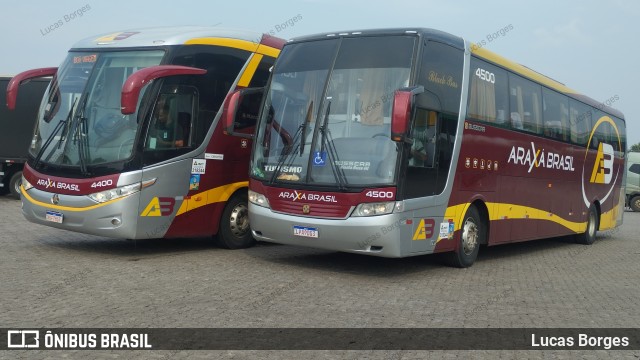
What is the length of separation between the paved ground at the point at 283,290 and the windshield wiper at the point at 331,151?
4.50 feet

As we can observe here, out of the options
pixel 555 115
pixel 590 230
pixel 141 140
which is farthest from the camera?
pixel 590 230


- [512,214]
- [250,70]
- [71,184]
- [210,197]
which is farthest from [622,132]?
[71,184]

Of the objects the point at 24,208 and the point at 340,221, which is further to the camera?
the point at 24,208

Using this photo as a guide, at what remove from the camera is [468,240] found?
11539 mm

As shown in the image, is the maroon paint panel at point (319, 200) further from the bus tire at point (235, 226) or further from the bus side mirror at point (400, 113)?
the bus tire at point (235, 226)

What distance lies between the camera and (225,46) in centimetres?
1198

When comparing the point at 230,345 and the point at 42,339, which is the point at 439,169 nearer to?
the point at 230,345

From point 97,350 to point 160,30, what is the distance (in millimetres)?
7159

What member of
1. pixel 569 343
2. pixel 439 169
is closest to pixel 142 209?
pixel 439 169

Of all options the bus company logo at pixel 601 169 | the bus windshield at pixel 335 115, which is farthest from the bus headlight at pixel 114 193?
the bus company logo at pixel 601 169

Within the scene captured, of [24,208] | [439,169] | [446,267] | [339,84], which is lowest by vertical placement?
[446,267]

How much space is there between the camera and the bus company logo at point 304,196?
9813 millimetres

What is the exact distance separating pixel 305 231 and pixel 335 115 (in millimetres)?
1679

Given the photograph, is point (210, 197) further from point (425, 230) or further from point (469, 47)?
point (469, 47)
